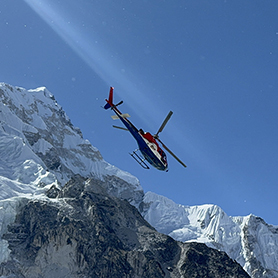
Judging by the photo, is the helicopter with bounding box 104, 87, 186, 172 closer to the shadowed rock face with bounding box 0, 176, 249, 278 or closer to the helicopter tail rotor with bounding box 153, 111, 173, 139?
the helicopter tail rotor with bounding box 153, 111, 173, 139

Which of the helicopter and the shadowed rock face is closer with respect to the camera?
the helicopter

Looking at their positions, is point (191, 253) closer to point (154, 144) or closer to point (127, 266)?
point (127, 266)

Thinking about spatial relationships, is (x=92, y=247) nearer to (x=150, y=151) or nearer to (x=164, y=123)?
(x=150, y=151)

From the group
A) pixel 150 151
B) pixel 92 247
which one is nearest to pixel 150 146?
pixel 150 151

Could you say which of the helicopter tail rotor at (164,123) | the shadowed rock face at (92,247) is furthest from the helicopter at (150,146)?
the shadowed rock face at (92,247)

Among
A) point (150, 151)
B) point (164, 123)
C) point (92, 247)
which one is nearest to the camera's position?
point (150, 151)

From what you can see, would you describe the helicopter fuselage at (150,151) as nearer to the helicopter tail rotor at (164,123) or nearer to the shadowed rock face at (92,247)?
the helicopter tail rotor at (164,123)

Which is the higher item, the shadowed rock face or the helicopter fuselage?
the helicopter fuselage

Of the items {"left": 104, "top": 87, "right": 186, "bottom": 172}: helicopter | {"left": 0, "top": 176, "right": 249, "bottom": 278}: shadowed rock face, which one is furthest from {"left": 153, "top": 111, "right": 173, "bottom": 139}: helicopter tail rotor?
{"left": 0, "top": 176, "right": 249, "bottom": 278}: shadowed rock face

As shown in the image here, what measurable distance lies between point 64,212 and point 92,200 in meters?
13.3

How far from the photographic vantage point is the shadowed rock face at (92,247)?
353 ft

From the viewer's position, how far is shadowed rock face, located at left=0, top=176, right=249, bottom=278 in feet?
353

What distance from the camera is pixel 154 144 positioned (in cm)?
6297

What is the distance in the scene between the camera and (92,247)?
114m
